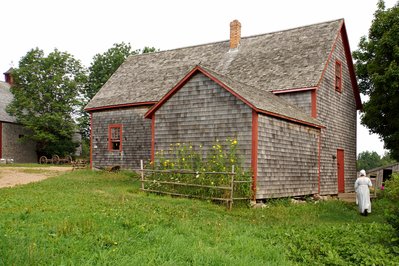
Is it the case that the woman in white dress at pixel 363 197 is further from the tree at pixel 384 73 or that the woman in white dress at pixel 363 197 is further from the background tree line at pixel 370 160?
the background tree line at pixel 370 160

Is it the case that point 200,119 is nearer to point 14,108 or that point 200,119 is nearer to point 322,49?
point 322,49

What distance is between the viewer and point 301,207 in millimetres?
13828

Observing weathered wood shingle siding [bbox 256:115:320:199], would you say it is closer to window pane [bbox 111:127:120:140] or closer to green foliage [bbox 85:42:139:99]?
window pane [bbox 111:127:120:140]

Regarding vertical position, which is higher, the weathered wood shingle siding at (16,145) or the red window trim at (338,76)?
the red window trim at (338,76)

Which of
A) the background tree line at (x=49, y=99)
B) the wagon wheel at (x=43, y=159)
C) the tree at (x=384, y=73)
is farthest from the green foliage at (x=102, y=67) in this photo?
the tree at (x=384, y=73)

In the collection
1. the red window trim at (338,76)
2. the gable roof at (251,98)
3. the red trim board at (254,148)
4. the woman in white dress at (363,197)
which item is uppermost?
the red window trim at (338,76)

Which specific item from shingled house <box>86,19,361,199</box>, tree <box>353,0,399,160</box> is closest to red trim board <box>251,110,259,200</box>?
shingled house <box>86,19,361,199</box>

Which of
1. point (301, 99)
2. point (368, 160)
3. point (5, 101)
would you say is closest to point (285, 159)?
point (301, 99)

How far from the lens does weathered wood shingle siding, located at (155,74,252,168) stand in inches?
550

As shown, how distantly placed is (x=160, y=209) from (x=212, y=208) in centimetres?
189

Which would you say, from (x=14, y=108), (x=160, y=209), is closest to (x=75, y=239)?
(x=160, y=209)

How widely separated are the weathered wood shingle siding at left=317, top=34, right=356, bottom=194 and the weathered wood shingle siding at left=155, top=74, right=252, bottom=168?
19.7 feet

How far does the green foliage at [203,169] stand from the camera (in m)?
13.0

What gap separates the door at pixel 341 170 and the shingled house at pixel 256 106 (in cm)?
5
